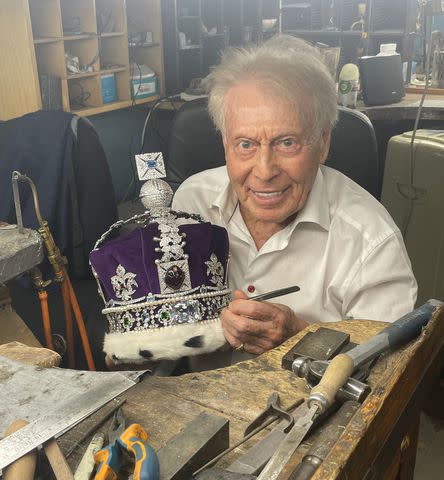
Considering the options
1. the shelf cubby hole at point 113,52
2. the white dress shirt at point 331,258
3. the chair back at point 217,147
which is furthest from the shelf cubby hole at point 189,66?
the white dress shirt at point 331,258

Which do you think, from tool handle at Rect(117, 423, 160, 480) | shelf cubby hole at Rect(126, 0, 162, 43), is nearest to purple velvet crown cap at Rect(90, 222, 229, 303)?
tool handle at Rect(117, 423, 160, 480)

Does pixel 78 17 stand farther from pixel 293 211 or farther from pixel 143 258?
pixel 143 258

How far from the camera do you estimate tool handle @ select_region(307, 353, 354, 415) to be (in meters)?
0.60

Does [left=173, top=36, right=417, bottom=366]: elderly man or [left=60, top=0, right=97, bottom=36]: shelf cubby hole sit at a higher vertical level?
[left=60, top=0, right=97, bottom=36]: shelf cubby hole

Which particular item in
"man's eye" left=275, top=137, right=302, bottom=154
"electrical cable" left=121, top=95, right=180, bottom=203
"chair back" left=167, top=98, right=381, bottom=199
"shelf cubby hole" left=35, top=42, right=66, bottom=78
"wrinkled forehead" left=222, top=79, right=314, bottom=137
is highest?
"shelf cubby hole" left=35, top=42, right=66, bottom=78

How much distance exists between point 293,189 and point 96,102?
246cm

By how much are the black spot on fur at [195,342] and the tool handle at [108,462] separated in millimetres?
404

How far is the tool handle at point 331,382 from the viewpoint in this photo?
597 mm

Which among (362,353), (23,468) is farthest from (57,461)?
(362,353)

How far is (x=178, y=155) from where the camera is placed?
1.67 metres

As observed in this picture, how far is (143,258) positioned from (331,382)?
0.49 meters

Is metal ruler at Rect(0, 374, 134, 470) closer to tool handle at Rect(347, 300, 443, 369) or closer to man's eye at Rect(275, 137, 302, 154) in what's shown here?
tool handle at Rect(347, 300, 443, 369)

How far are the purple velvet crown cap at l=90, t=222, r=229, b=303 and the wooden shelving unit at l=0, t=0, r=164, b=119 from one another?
211cm

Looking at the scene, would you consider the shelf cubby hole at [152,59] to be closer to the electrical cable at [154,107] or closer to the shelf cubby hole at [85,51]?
the electrical cable at [154,107]
